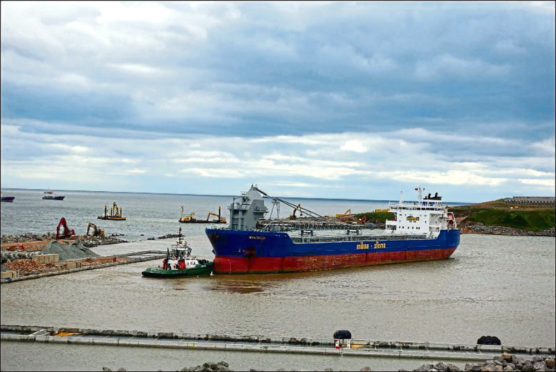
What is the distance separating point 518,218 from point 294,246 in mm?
71602

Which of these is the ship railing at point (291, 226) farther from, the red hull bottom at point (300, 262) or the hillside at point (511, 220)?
the hillside at point (511, 220)

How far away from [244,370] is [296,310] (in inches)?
386

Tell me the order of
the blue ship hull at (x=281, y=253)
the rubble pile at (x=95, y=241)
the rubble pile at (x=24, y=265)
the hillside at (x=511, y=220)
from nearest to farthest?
1. the rubble pile at (x=24, y=265)
2. the blue ship hull at (x=281, y=253)
3. the rubble pile at (x=95, y=241)
4. the hillside at (x=511, y=220)

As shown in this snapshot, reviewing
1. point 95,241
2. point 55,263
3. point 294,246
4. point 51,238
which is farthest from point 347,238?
point 51,238

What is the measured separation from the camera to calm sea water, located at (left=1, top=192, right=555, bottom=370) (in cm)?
2039

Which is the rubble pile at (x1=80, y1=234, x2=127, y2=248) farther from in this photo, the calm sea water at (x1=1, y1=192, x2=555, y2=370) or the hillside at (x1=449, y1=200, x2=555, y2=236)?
the hillside at (x1=449, y1=200, x2=555, y2=236)

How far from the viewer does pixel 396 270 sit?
135ft

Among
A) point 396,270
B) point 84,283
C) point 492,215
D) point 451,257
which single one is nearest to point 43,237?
point 84,283

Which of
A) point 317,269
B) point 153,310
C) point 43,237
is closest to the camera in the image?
point 153,310

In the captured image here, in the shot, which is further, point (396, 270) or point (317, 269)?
point (396, 270)

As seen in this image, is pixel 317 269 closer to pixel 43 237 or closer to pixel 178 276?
pixel 178 276

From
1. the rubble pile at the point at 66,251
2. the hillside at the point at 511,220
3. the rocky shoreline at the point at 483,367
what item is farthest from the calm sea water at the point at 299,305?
the hillside at the point at 511,220

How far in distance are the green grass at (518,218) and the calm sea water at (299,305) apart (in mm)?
57318

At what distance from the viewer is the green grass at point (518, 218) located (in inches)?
3656
